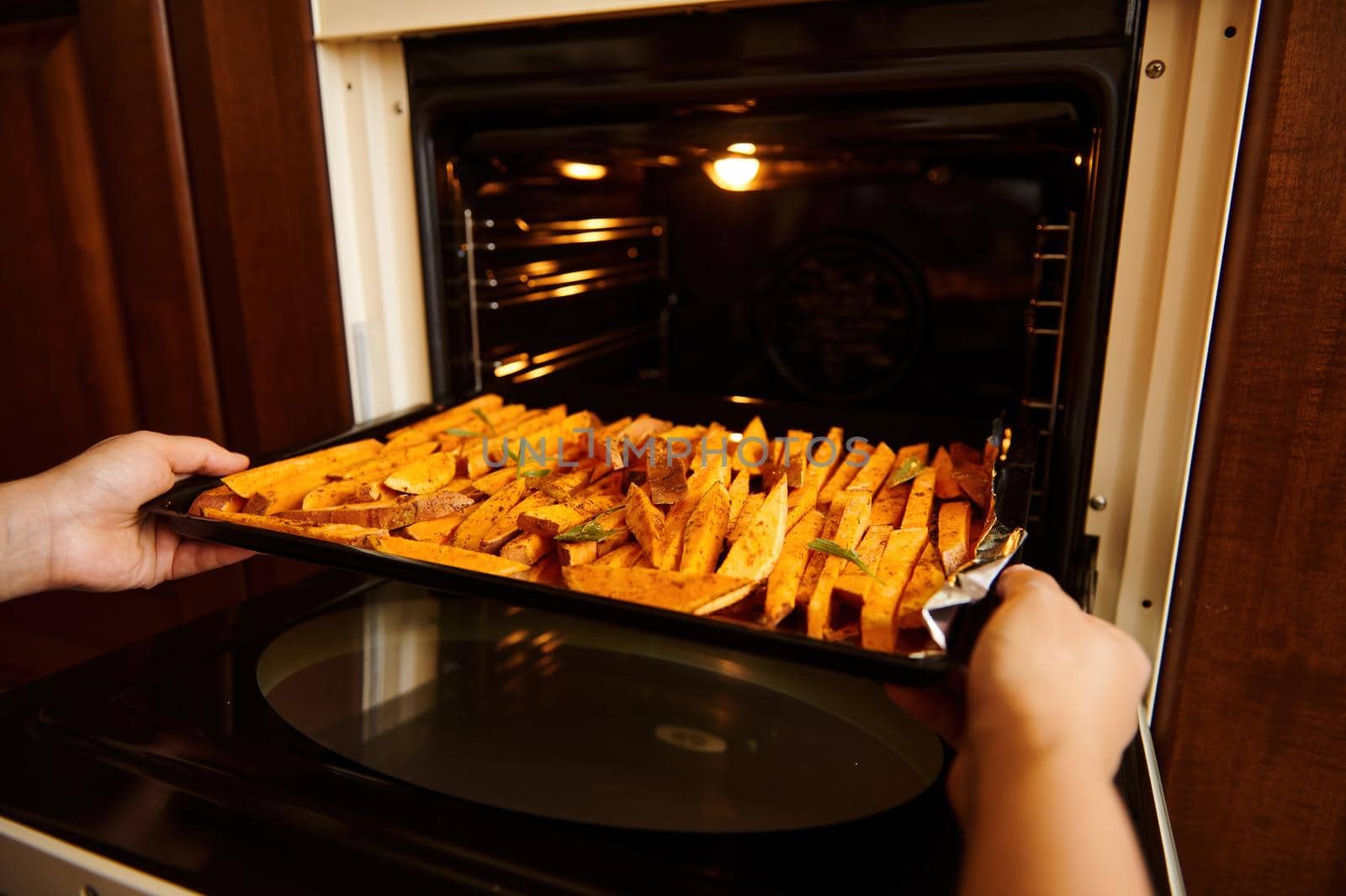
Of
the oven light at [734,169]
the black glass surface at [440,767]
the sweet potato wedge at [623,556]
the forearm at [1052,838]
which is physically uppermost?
the oven light at [734,169]

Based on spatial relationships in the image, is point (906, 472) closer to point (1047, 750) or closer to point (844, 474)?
point (844, 474)

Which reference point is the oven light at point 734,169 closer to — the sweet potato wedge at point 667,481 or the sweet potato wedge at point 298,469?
the sweet potato wedge at point 667,481

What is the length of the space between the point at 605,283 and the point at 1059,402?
974mm

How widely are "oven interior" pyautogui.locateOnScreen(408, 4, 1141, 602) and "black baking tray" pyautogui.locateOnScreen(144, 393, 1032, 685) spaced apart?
0.8 inches

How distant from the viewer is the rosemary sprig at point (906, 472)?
1.07 m

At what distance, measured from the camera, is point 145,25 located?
1.29m

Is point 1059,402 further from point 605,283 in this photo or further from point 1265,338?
point 605,283

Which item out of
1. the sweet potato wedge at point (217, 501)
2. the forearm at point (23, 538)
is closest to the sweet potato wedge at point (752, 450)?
the sweet potato wedge at point (217, 501)

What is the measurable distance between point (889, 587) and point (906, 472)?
0.31m

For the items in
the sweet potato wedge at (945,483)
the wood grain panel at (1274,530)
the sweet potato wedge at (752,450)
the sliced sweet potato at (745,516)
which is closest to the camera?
the wood grain panel at (1274,530)

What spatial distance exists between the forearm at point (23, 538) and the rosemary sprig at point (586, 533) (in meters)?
0.67

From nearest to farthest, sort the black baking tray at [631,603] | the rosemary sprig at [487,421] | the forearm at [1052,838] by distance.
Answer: the forearm at [1052,838] → the black baking tray at [631,603] → the rosemary sprig at [487,421]

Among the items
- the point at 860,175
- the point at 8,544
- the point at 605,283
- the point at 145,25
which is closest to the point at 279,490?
the point at 8,544

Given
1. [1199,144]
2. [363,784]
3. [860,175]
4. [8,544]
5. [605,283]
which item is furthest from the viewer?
[605,283]
